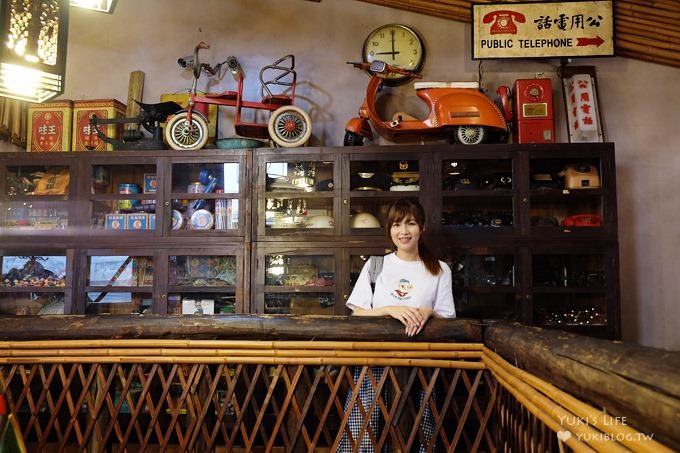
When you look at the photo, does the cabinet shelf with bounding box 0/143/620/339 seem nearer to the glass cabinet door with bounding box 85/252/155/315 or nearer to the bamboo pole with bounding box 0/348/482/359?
the glass cabinet door with bounding box 85/252/155/315

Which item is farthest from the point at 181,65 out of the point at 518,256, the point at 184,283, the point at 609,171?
the point at 609,171

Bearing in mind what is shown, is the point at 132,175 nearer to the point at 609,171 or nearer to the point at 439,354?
the point at 439,354

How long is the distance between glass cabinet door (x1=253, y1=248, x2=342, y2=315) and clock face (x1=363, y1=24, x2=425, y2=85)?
1.46 m

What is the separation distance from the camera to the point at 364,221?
10.5 feet

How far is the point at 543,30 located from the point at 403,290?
6.94ft

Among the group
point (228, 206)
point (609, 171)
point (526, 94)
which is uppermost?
point (526, 94)

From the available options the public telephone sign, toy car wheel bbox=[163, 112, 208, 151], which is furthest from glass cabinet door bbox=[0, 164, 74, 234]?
the public telephone sign

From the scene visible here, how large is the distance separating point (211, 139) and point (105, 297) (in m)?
1.31

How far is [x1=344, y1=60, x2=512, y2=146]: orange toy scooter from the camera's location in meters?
3.25

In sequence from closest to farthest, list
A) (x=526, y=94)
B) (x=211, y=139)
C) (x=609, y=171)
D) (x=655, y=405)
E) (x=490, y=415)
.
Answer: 1. (x=655, y=405)
2. (x=490, y=415)
3. (x=609, y=171)
4. (x=526, y=94)
5. (x=211, y=139)

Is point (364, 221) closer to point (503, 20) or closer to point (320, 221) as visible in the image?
point (320, 221)

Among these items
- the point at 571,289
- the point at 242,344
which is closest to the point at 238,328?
the point at 242,344

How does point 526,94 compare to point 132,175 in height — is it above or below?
above

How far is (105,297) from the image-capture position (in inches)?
128
